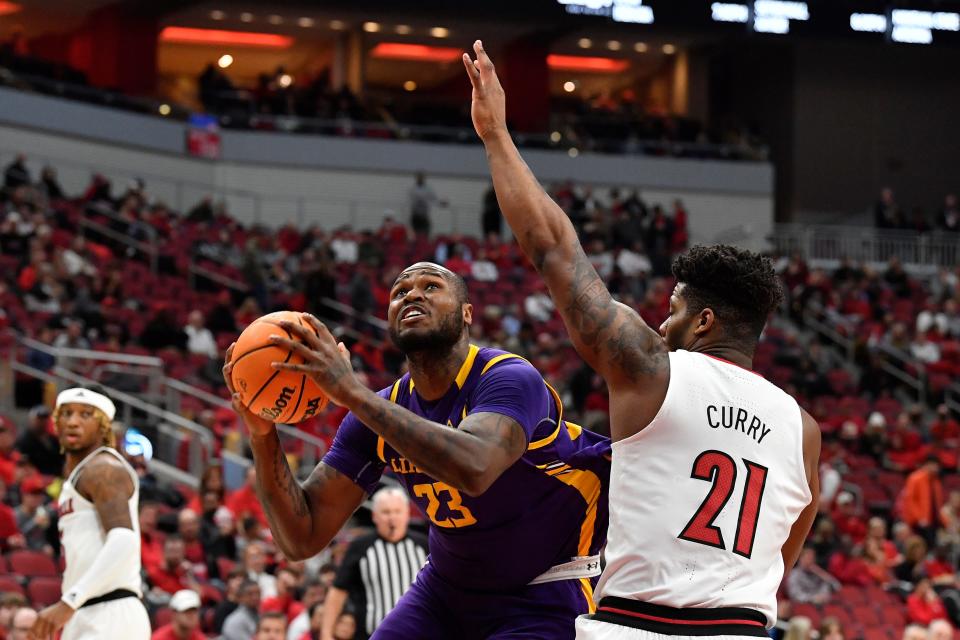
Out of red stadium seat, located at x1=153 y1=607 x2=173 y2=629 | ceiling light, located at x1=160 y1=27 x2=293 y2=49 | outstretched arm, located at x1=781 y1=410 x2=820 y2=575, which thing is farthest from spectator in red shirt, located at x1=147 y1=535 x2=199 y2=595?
ceiling light, located at x1=160 y1=27 x2=293 y2=49

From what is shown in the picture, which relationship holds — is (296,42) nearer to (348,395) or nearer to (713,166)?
(713,166)

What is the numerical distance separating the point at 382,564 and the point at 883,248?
926 inches

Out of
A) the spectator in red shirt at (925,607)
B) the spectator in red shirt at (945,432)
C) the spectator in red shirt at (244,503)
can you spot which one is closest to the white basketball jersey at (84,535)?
the spectator in red shirt at (244,503)

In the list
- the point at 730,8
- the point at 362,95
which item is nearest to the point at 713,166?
the point at 730,8

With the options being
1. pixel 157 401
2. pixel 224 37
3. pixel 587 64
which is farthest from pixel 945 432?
pixel 224 37

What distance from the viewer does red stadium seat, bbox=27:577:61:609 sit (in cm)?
990

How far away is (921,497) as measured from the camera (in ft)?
58.9

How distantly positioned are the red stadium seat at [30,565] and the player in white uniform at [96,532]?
12.4 ft

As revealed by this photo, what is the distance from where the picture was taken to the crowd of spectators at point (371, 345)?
11711mm

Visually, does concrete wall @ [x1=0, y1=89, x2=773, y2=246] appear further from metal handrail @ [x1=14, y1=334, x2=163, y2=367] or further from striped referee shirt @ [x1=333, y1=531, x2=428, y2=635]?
striped referee shirt @ [x1=333, y1=531, x2=428, y2=635]

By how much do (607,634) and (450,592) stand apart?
4.15ft

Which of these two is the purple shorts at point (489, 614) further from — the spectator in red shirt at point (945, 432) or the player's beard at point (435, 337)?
the spectator in red shirt at point (945, 432)

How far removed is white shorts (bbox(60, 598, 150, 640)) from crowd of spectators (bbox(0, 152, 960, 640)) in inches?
89.3

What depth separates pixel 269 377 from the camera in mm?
4504
